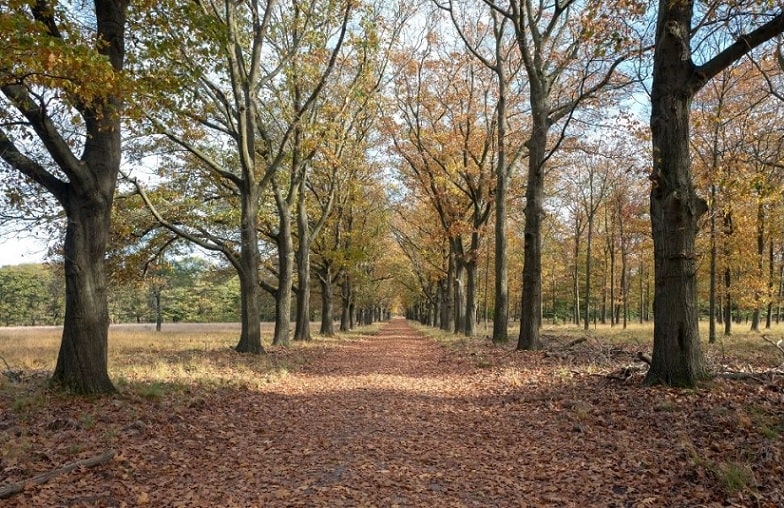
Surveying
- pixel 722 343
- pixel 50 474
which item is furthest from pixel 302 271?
pixel 50 474

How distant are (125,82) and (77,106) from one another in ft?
5.10

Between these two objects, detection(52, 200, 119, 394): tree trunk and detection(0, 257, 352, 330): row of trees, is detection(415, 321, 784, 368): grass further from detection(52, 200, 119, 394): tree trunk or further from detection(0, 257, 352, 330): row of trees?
detection(0, 257, 352, 330): row of trees

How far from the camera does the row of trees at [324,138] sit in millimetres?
7516

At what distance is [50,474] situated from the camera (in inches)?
185

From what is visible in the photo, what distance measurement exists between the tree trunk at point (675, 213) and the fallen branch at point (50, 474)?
762cm

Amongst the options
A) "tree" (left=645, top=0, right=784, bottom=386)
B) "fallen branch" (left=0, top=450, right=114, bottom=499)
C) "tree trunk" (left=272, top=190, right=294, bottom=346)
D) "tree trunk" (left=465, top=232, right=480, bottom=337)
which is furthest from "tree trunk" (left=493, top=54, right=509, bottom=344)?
"fallen branch" (left=0, top=450, right=114, bottom=499)

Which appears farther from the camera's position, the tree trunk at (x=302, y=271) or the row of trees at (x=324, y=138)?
the tree trunk at (x=302, y=271)

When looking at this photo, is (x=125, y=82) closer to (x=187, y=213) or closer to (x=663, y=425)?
(x=663, y=425)

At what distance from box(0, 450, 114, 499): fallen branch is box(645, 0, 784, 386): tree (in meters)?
7.67

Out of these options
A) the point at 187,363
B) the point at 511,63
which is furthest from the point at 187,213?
the point at 511,63

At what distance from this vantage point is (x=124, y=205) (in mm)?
16828

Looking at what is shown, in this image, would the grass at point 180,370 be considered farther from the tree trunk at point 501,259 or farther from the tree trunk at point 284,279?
the tree trunk at point 501,259

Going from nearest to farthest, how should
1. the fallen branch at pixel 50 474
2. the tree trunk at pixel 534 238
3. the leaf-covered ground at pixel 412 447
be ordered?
the fallen branch at pixel 50 474 → the leaf-covered ground at pixel 412 447 → the tree trunk at pixel 534 238

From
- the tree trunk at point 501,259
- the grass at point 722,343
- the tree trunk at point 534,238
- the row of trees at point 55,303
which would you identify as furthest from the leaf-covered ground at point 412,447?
the row of trees at point 55,303
